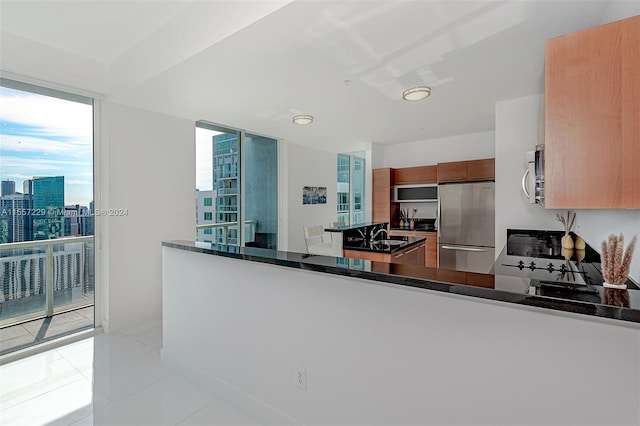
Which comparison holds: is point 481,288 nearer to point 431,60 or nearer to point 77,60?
point 431,60

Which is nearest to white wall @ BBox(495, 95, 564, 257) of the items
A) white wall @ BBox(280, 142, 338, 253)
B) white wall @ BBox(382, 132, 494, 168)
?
white wall @ BBox(382, 132, 494, 168)

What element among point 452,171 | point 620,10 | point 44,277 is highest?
point 620,10

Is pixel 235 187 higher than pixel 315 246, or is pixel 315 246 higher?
pixel 235 187

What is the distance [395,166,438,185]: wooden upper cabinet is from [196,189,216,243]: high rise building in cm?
354

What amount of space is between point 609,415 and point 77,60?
4.40 meters

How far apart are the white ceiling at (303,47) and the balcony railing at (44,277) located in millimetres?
1687

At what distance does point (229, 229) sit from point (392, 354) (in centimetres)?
402

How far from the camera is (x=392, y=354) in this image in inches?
57.0

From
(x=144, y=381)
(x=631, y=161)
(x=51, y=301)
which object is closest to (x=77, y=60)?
(x=51, y=301)

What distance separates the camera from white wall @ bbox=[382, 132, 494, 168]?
18.0 feet

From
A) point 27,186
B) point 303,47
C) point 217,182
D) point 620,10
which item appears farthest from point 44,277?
point 620,10

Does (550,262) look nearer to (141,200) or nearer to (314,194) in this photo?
(141,200)

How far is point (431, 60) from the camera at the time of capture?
2.61m

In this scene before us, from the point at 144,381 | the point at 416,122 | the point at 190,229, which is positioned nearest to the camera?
the point at 144,381
